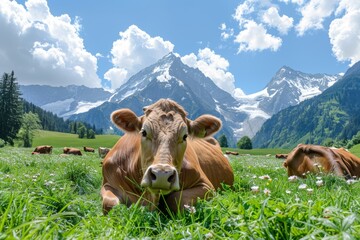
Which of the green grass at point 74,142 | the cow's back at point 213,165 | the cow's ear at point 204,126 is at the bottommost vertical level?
the green grass at point 74,142

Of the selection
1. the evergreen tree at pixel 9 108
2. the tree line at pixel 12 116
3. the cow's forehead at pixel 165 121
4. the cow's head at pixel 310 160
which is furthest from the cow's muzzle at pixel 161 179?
the evergreen tree at pixel 9 108

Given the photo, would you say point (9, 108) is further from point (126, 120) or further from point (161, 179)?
point (161, 179)

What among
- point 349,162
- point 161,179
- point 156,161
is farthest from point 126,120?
point 349,162

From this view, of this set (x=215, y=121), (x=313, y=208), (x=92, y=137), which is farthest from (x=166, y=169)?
(x=92, y=137)

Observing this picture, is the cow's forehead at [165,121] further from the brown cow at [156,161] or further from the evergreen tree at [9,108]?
the evergreen tree at [9,108]

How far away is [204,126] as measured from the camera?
690cm

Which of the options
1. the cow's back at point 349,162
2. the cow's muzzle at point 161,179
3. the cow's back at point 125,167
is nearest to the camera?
the cow's muzzle at point 161,179

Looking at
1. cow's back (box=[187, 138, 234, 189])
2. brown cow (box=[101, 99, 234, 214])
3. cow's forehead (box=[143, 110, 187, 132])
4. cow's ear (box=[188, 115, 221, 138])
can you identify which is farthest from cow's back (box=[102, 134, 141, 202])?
cow's back (box=[187, 138, 234, 189])

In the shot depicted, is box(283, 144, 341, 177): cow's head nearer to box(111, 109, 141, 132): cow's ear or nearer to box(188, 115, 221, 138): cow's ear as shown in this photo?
box(188, 115, 221, 138): cow's ear

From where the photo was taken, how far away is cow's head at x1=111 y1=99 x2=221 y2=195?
4.77m

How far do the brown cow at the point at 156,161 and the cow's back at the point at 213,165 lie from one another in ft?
3.63

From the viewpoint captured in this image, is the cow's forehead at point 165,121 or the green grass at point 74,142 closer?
the cow's forehead at point 165,121

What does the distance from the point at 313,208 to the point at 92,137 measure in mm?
131257

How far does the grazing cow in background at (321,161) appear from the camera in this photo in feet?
38.4
